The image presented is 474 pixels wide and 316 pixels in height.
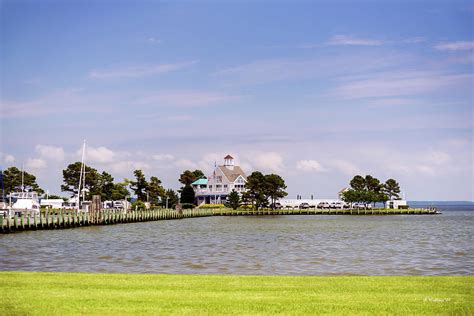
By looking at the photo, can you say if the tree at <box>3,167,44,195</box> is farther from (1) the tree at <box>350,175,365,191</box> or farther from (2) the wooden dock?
(1) the tree at <box>350,175,365,191</box>

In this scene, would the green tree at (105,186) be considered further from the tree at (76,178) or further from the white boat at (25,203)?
the white boat at (25,203)

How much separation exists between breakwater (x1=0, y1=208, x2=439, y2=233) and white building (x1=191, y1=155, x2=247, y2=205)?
12.2m

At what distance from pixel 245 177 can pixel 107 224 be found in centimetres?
9608

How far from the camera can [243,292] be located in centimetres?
1752

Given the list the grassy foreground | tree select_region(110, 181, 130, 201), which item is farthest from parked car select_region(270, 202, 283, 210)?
the grassy foreground

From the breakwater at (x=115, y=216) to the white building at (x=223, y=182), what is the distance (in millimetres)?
12214

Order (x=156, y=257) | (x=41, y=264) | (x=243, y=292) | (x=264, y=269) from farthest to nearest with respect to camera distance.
A: (x=156, y=257), (x=41, y=264), (x=264, y=269), (x=243, y=292)

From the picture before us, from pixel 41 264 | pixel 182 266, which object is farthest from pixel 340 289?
pixel 41 264

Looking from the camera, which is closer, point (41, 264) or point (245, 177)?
point (41, 264)

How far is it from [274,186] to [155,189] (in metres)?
33.4

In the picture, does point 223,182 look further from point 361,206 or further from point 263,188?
point 361,206

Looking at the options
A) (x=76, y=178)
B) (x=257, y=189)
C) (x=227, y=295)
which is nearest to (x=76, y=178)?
(x=76, y=178)

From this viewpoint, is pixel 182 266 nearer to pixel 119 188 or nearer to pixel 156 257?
pixel 156 257

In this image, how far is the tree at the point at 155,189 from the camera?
160 m
